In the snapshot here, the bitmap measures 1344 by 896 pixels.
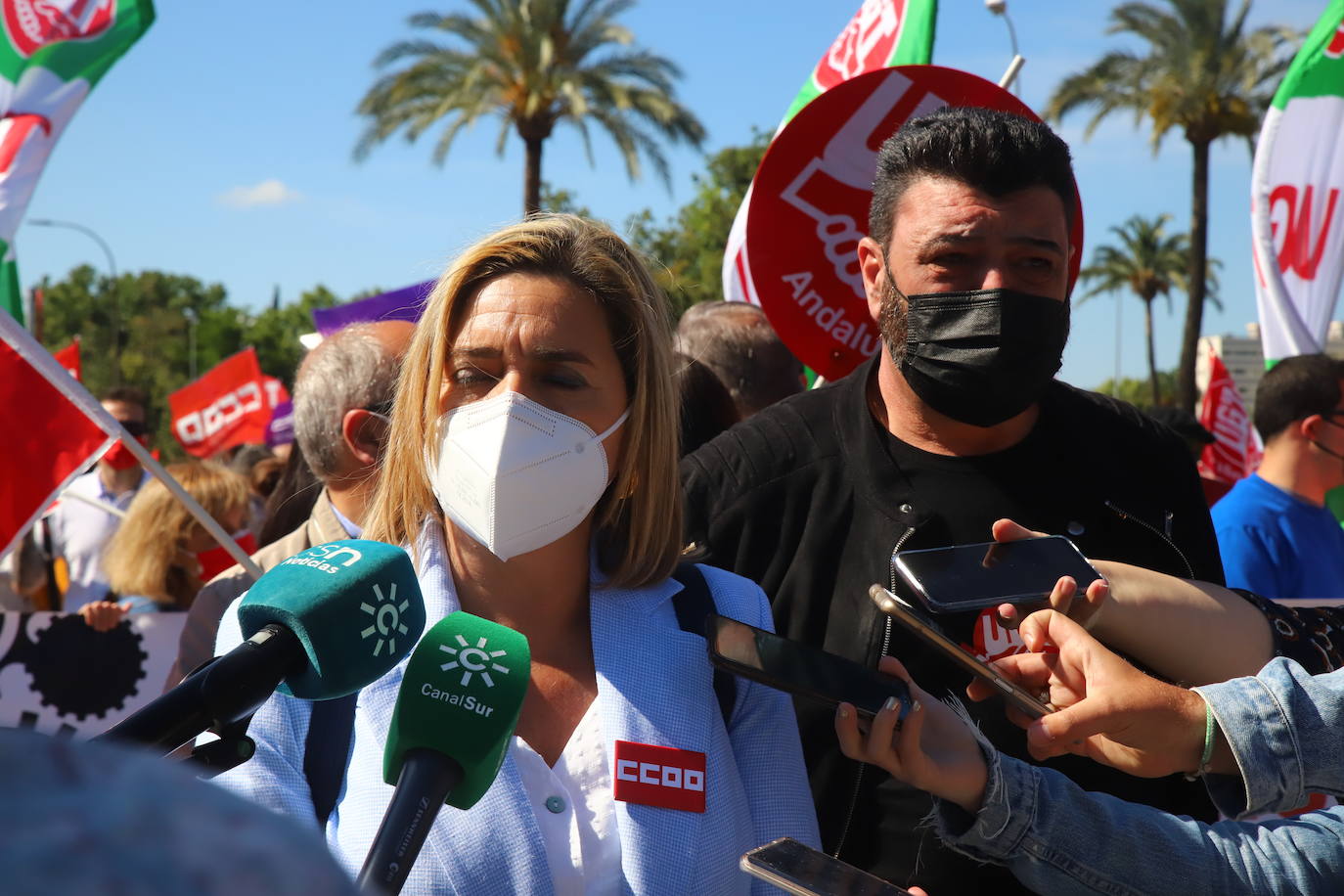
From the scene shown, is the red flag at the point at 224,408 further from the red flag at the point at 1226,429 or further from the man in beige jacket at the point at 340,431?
the man in beige jacket at the point at 340,431

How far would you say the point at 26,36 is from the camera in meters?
6.30

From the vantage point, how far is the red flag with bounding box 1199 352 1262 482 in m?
11.1

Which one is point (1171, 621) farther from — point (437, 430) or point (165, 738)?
point (165, 738)

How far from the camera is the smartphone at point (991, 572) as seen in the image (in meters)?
2.06

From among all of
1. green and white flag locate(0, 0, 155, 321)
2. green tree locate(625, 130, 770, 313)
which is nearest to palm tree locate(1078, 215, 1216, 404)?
green tree locate(625, 130, 770, 313)

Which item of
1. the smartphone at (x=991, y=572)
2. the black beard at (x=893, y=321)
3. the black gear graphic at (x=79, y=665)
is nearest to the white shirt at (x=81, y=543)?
the black gear graphic at (x=79, y=665)

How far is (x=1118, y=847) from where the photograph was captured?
6.20ft

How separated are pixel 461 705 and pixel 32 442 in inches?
136

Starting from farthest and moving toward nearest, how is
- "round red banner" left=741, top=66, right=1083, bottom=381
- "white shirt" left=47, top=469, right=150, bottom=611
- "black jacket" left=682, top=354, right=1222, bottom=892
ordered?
"white shirt" left=47, top=469, right=150, bottom=611, "round red banner" left=741, top=66, right=1083, bottom=381, "black jacket" left=682, top=354, right=1222, bottom=892

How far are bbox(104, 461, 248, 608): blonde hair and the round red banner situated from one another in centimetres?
261

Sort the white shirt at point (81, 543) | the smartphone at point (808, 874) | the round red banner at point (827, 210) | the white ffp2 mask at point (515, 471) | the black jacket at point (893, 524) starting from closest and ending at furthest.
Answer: the smartphone at point (808, 874), the white ffp2 mask at point (515, 471), the black jacket at point (893, 524), the round red banner at point (827, 210), the white shirt at point (81, 543)

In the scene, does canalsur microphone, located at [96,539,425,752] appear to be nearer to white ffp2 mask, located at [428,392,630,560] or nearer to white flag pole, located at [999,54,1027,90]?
white ffp2 mask, located at [428,392,630,560]

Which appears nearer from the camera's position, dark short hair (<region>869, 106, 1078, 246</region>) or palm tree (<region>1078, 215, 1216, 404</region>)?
dark short hair (<region>869, 106, 1078, 246</region>)

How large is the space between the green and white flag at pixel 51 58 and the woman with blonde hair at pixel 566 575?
169 inches
